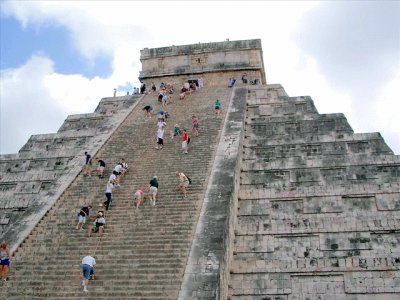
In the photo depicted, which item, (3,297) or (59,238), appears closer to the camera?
(3,297)

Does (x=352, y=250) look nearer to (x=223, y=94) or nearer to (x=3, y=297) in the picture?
(x=3, y=297)

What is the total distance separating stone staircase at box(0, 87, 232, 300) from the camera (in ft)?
37.7

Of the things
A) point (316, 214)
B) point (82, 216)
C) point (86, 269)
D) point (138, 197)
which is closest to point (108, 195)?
point (138, 197)

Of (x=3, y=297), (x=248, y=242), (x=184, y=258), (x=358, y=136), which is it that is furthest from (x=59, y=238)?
(x=358, y=136)

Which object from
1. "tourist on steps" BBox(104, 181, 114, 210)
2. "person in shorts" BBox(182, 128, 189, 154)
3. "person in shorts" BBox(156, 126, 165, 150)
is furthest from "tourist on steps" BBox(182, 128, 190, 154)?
"tourist on steps" BBox(104, 181, 114, 210)

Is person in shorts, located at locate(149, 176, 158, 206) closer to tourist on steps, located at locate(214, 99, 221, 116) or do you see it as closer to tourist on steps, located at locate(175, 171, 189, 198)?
tourist on steps, located at locate(175, 171, 189, 198)

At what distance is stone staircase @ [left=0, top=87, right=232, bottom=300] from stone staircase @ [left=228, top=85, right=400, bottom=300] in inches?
70.2

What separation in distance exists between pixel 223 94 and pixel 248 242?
9896 mm

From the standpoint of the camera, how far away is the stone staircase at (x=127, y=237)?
11.5 m

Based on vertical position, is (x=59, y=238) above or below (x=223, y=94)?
below

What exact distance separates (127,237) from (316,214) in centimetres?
554

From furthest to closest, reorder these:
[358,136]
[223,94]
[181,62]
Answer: [181,62]
[223,94]
[358,136]

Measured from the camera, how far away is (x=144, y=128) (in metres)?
19.7

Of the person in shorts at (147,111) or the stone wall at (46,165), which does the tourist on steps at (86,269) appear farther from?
the person in shorts at (147,111)
